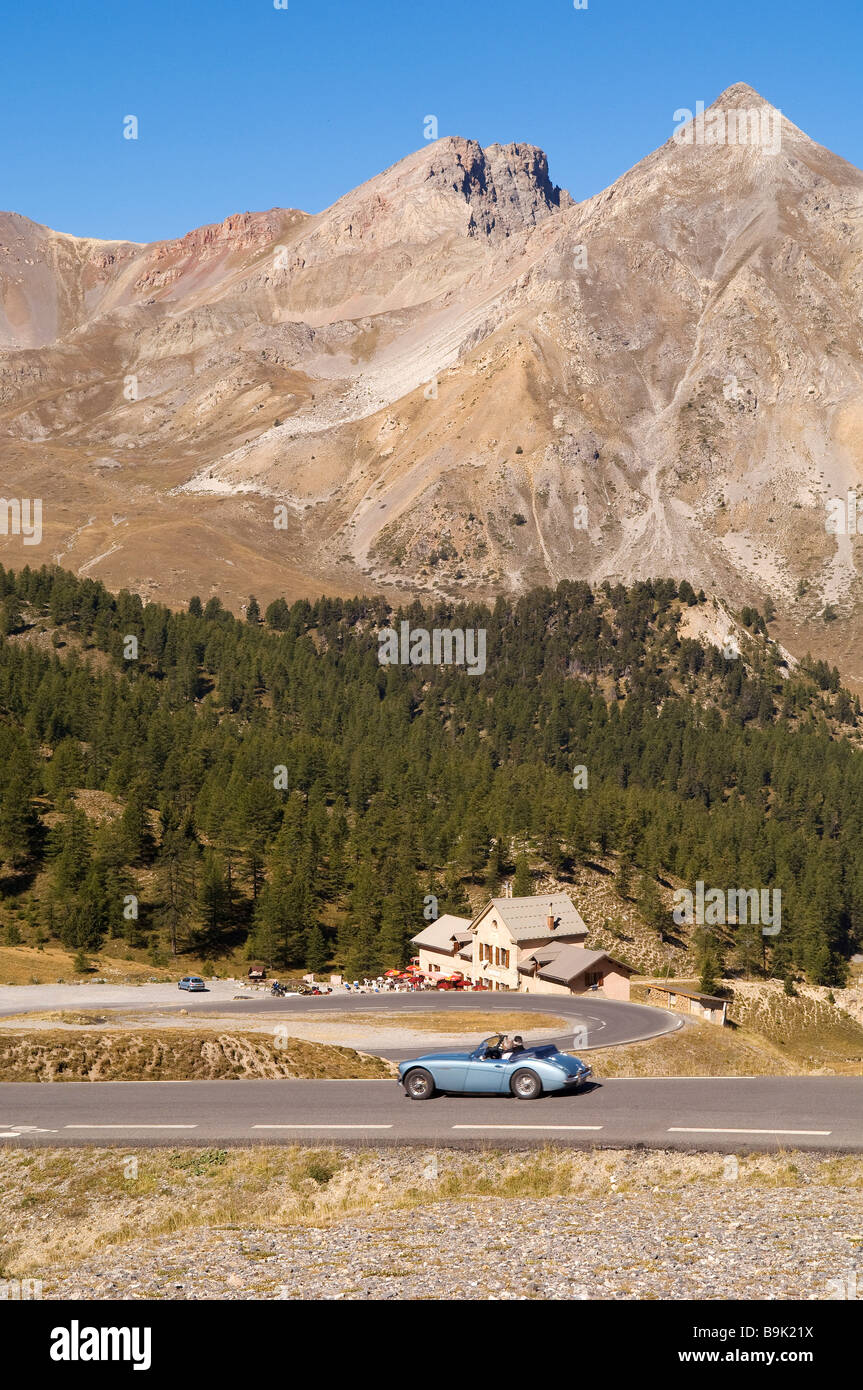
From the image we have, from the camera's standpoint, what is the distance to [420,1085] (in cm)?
3161

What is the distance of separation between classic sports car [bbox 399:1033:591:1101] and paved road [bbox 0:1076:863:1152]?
350 mm

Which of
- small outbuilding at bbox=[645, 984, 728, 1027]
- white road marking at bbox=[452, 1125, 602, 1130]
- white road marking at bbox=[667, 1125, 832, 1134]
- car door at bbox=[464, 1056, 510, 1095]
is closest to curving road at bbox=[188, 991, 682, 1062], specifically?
small outbuilding at bbox=[645, 984, 728, 1027]

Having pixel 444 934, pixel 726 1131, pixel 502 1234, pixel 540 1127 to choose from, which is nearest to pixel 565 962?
pixel 444 934

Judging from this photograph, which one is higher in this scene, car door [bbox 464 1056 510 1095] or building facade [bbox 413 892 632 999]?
car door [bbox 464 1056 510 1095]

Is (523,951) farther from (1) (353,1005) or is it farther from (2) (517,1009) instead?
(1) (353,1005)

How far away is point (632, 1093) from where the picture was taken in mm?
31781

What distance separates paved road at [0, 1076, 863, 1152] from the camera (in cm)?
2720

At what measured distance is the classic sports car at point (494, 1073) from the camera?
31.1 m

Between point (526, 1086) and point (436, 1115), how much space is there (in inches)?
114

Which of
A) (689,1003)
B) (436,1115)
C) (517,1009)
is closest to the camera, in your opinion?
(436,1115)

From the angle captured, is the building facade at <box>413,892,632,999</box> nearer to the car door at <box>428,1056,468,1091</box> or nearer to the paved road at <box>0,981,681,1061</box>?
the paved road at <box>0,981,681,1061</box>

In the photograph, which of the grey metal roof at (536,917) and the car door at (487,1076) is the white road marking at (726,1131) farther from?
the grey metal roof at (536,917)

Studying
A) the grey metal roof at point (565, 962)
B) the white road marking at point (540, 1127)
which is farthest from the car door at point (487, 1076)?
the grey metal roof at point (565, 962)

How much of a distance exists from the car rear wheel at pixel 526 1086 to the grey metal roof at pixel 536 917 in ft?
202
